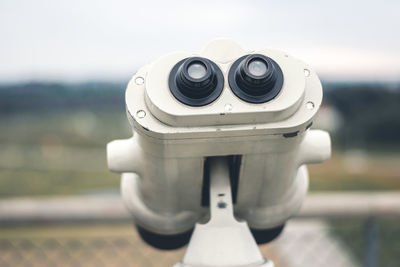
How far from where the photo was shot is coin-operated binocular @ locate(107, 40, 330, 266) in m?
0.77

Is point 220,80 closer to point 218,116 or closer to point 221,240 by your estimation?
point 218,116

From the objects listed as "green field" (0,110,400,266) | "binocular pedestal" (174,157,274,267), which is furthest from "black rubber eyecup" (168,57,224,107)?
"green field" (0,110,400,266)

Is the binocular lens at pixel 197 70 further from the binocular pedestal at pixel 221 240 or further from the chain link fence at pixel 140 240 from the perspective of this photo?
the chain link fence at pixel 140 240

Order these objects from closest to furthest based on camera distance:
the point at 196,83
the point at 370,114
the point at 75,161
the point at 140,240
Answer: the point at 196,83 → the point at 140,240 → the point at 370,114 → the point at 75,161

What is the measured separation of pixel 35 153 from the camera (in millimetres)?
41344

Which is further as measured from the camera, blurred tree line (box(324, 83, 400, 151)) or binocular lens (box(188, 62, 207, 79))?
blurred tree line (box(324, 83, 400, 151))

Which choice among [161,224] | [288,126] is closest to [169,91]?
[288,126]

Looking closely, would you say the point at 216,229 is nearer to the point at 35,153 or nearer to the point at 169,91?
the point at 169,91

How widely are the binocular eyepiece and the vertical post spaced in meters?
0.84

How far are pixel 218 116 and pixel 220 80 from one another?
0.07 meters

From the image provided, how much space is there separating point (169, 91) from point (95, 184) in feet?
93.6

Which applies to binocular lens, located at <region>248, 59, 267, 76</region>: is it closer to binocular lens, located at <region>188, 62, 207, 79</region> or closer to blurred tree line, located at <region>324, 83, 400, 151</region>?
binocular lens, located at <region>188, 62, 207, 79</region>

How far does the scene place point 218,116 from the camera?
30.1 inches

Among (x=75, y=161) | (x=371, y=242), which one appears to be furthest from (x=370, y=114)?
(x=371, y=242)
